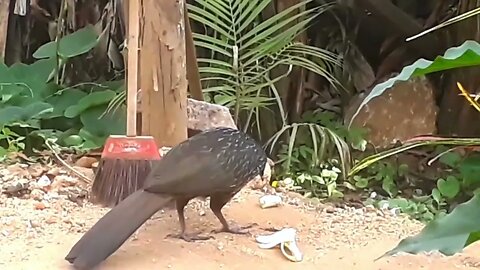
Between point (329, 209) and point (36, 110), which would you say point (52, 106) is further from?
point (329, 209)

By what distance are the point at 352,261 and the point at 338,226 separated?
0.41m

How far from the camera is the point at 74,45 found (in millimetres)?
4547

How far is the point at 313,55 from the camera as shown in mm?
4551

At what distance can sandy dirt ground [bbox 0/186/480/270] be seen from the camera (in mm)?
2141

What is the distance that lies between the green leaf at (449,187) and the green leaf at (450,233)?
260cm

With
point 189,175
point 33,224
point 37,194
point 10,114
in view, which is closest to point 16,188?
point 37,194

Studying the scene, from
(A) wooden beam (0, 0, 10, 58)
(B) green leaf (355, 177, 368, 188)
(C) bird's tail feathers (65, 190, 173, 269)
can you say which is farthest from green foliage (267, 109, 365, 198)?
(A) wooden beam (0, 0, 10, 58)

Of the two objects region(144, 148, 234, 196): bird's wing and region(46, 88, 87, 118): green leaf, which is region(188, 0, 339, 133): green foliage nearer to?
region(46, 88, 87, 118): green leaf

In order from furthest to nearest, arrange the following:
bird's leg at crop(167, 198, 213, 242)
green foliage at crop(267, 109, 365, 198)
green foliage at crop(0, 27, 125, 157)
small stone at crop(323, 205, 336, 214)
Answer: green foliage at crop(0, 27, 125, 157), green foliage at crop(267, 109, 365, 198), small stone at crop(323, 205, 336, 214), bird's leg at crop(167, 198, 213, 242)

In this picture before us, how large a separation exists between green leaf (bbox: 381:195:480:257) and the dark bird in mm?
1117

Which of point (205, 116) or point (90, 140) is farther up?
point (205, 116)

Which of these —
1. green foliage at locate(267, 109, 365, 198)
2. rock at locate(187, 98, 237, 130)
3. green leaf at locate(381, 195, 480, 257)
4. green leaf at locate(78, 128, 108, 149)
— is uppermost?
green leaf at locate(381, 195, 480, 257)

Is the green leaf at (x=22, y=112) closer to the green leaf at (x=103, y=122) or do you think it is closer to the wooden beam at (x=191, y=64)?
the green leaf at (x=103, y=122)

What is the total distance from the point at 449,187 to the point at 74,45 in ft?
6.92
